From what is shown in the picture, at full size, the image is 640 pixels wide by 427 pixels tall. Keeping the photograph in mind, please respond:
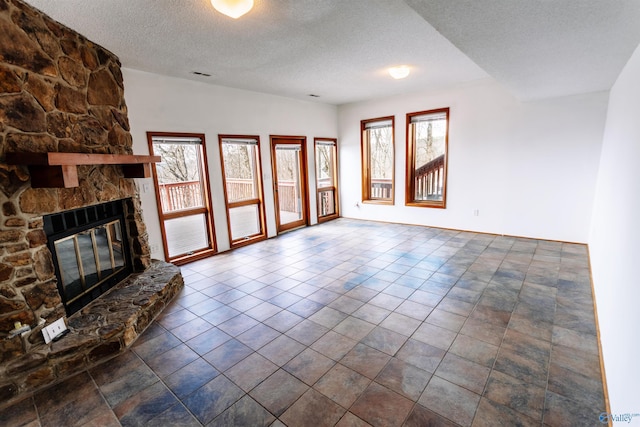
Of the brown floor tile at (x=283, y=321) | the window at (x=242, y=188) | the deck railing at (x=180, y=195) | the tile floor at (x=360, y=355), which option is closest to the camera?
the tile floor at (x=360, y=355)

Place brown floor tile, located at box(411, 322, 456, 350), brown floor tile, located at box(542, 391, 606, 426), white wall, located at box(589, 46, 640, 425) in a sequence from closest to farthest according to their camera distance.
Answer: white wall, located at box(589, 46, 640, 425) < brown floor tile, located at box(542, 391, 606, 426) < brown floor tile, located at box(411, 322, 456, 350)

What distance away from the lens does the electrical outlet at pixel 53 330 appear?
7.21 ft

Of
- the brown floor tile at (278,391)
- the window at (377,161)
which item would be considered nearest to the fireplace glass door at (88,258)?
the brown floor tile at (278,391)

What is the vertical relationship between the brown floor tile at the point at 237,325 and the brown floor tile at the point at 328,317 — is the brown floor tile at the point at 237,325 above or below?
below

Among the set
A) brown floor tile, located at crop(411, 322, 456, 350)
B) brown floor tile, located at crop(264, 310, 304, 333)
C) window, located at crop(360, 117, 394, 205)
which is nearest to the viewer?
brown floor tile, located at crop(411, 322, 456, 350)

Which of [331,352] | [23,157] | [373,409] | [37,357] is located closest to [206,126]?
[23,157]

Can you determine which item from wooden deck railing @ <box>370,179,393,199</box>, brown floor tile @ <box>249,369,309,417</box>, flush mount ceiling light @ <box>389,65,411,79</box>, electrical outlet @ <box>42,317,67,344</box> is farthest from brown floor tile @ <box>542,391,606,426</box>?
wooden deck railing @ <box>370,179,393,199</box>

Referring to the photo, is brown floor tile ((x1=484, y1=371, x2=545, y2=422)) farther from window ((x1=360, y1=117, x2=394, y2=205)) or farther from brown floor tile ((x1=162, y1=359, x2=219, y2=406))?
window ((x1=360, y1=117, x2=394, y2=205))

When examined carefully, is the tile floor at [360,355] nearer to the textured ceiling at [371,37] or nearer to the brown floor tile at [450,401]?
the brown floor tile at [450,401]

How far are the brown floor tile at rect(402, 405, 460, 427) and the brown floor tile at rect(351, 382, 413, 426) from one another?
0.03 m

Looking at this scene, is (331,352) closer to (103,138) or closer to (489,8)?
(489,8)

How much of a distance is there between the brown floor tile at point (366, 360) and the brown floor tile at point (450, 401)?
0.35m

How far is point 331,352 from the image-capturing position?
2316 millimetres

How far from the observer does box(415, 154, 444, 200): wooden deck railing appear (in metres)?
5.88
